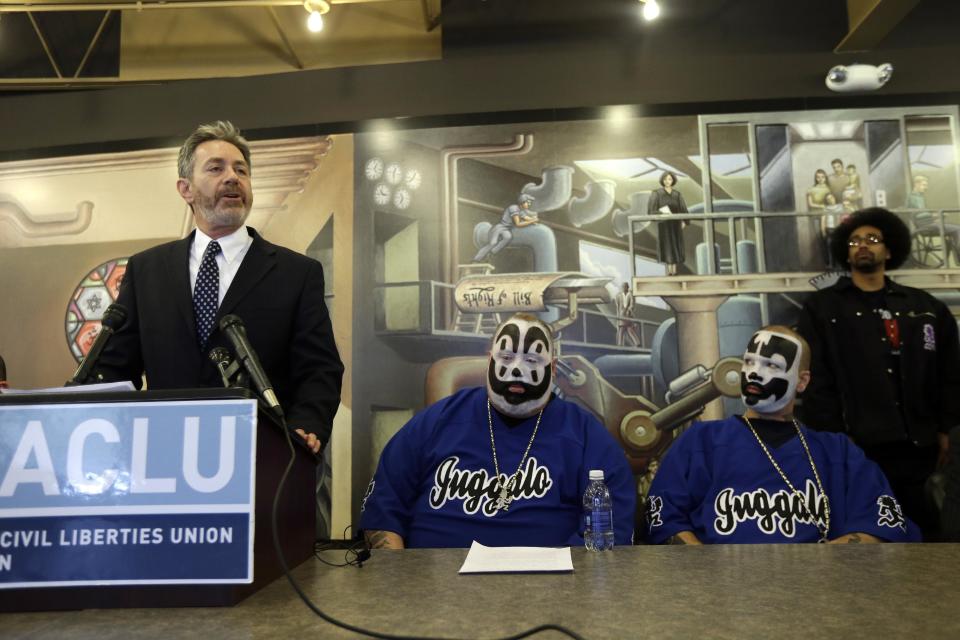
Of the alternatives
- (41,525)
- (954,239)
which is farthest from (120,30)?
(954,239)

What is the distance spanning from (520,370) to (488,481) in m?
0.44

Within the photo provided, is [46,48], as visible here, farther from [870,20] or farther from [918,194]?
[918,194]

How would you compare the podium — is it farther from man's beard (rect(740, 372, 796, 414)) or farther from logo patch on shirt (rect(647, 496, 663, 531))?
man's beard (rect(740, 372, 796, 414))

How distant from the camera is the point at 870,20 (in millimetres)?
4184

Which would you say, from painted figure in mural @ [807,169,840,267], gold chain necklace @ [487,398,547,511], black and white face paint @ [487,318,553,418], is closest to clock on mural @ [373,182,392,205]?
black and white face paint @ [487,318,553,418]

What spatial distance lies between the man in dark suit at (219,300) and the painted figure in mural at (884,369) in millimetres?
2539

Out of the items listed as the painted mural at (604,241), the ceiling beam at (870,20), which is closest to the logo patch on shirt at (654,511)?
the painted mural at (604,241)

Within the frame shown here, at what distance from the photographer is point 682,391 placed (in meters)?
4.18

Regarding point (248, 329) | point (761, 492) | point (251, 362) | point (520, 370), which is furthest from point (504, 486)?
point (251, 362)

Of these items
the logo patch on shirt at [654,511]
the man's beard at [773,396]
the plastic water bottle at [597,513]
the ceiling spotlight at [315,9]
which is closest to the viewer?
the plastic water bottle at [597,513]

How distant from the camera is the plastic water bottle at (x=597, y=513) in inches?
68.4

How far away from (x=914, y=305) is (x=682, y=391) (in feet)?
4.06

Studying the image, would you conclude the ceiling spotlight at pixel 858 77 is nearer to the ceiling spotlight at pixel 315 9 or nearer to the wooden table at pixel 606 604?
the ceiling spotlight at pixel 315 9

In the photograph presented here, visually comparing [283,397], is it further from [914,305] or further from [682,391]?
[914,305]
